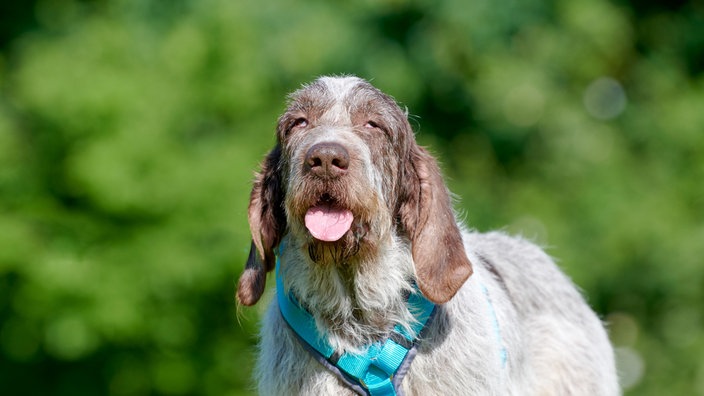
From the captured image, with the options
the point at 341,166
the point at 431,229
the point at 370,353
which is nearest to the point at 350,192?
the point at 341,166

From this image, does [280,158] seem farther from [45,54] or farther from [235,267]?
[45,54]

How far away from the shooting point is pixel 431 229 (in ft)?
14.6

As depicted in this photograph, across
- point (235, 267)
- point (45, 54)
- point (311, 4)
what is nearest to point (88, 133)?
point (45, 54)

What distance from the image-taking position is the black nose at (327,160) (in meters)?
4.11

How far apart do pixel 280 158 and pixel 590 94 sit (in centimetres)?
1123

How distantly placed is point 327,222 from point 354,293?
0.46 m

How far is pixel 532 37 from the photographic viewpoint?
14094mm

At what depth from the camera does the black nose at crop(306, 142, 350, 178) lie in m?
4.11

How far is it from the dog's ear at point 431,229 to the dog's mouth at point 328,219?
35 centimetres

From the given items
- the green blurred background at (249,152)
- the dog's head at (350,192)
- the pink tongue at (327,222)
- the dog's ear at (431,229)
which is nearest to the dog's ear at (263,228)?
the dog's head at (350,192)

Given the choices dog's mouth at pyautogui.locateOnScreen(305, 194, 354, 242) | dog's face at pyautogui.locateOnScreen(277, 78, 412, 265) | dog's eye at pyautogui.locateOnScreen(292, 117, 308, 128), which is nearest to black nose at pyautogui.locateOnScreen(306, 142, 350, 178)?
dog's face at pyautogui.locateOnScreen(277, 78, 412, 265)

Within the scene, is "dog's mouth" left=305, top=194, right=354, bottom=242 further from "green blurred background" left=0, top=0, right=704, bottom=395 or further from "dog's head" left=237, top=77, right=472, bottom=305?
"green blurred background" left=0, top=0, right=704, bottom=395

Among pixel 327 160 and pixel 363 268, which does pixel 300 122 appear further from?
pixel 363 268

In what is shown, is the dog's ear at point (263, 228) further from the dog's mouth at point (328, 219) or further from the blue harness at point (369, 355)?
the dog's mouth at point (328, 219)
